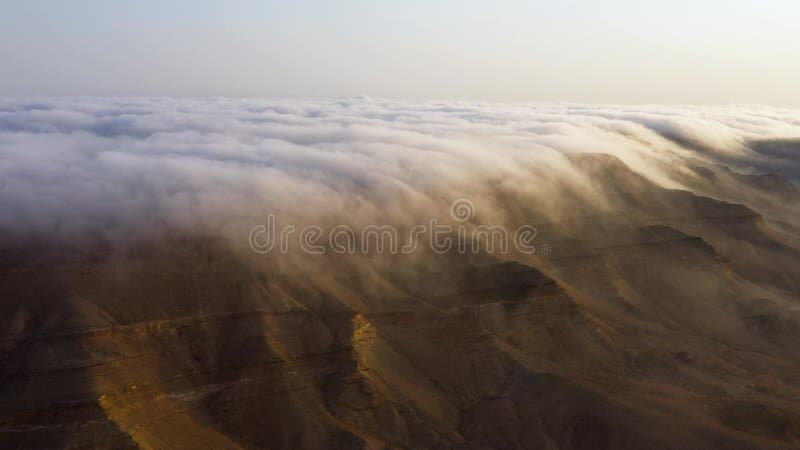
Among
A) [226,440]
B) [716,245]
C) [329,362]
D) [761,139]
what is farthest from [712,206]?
[761,139]

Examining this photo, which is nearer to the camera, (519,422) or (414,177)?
(519,422)

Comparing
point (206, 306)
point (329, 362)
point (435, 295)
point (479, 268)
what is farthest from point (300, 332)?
point (479, 268)

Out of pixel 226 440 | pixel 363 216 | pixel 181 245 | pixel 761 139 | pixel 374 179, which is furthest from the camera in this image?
pixel 761 139

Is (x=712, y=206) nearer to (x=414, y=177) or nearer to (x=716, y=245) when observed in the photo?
(x=716, y=245)

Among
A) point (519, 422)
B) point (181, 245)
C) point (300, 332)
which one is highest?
point (181, 245)

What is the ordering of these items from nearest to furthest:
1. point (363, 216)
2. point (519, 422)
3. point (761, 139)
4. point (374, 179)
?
point (519, 422) < point (363, 216) < point (374, 179) < point (761, 139)

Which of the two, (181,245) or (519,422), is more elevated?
(181,245)

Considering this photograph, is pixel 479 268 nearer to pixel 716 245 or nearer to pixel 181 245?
pixel 181 245
